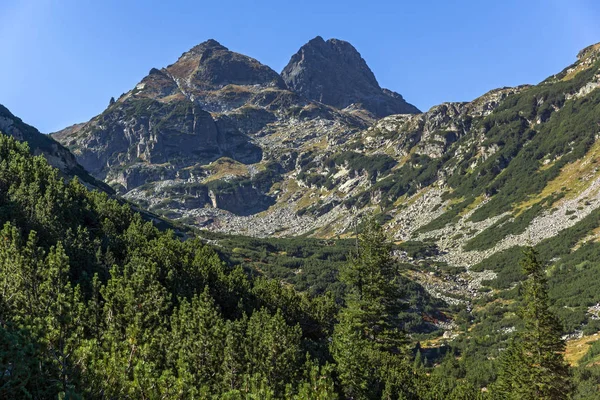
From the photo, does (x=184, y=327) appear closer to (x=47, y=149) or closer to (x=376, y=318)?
(x=376, y=318)

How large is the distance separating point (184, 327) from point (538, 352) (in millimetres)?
23397

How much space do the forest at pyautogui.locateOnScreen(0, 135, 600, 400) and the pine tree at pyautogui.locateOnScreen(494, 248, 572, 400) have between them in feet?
0.27

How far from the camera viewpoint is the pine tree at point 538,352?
26.1 m

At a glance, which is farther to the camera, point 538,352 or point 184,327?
point 538,352

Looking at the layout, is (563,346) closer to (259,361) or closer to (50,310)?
(259,361)

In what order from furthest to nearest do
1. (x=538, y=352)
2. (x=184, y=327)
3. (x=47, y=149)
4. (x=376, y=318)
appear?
(x=47, y=149), (x=376, y=318), (x=538, y=352), (x=184, y=327)

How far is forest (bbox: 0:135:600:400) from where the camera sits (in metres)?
11.5

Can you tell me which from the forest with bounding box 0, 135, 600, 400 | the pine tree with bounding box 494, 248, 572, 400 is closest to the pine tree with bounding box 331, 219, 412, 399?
the forest with bounding box 0, 135, 600, 400

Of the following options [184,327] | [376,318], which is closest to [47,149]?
[376,318]

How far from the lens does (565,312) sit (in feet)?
199

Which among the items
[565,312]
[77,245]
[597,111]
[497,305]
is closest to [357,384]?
[77,245]

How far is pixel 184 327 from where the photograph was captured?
19797 millimetres

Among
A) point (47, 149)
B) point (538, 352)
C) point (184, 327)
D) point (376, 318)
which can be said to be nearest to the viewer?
point (184, 327)

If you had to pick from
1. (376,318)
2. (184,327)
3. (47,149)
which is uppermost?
(47,149)
